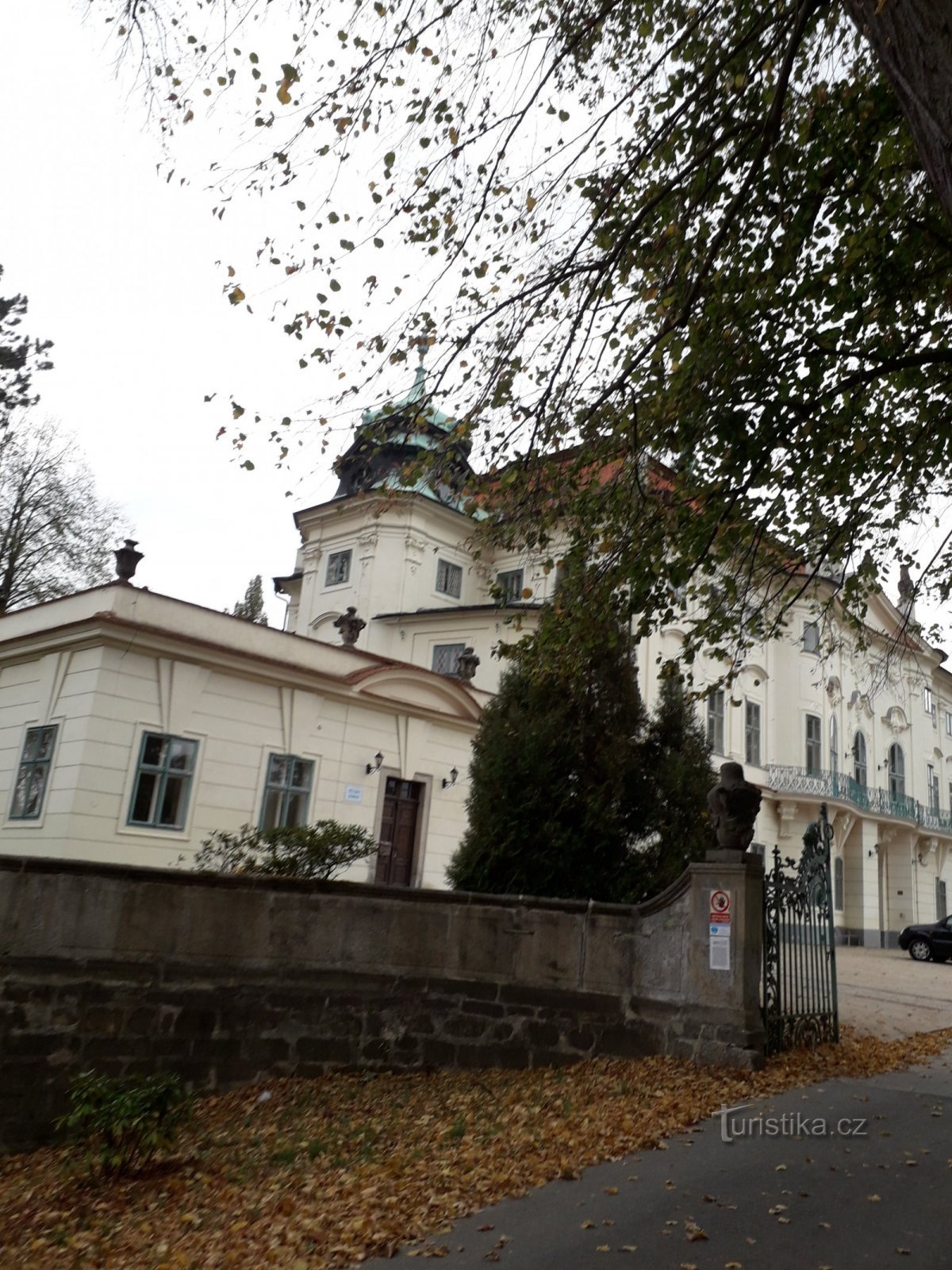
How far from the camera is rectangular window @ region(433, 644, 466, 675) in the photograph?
97.2 feet

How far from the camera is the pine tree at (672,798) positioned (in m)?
9.91

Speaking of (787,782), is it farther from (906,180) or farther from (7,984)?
(7,984)

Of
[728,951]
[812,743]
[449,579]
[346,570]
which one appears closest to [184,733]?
[728,951]

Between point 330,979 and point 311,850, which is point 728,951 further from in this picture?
point 311,850

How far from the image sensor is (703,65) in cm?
834

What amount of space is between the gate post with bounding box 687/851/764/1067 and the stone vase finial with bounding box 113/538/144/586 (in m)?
11.1

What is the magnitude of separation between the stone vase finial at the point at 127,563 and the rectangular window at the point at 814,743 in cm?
2492

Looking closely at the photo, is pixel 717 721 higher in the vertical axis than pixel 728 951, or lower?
higher

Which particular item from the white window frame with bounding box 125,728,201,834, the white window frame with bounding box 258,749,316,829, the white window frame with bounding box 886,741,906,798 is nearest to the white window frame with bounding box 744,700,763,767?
the white window frame with bounding box 886,741,906,798

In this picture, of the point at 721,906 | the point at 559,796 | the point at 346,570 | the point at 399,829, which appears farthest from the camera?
the point at 346,570

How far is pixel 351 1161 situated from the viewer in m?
6.52
